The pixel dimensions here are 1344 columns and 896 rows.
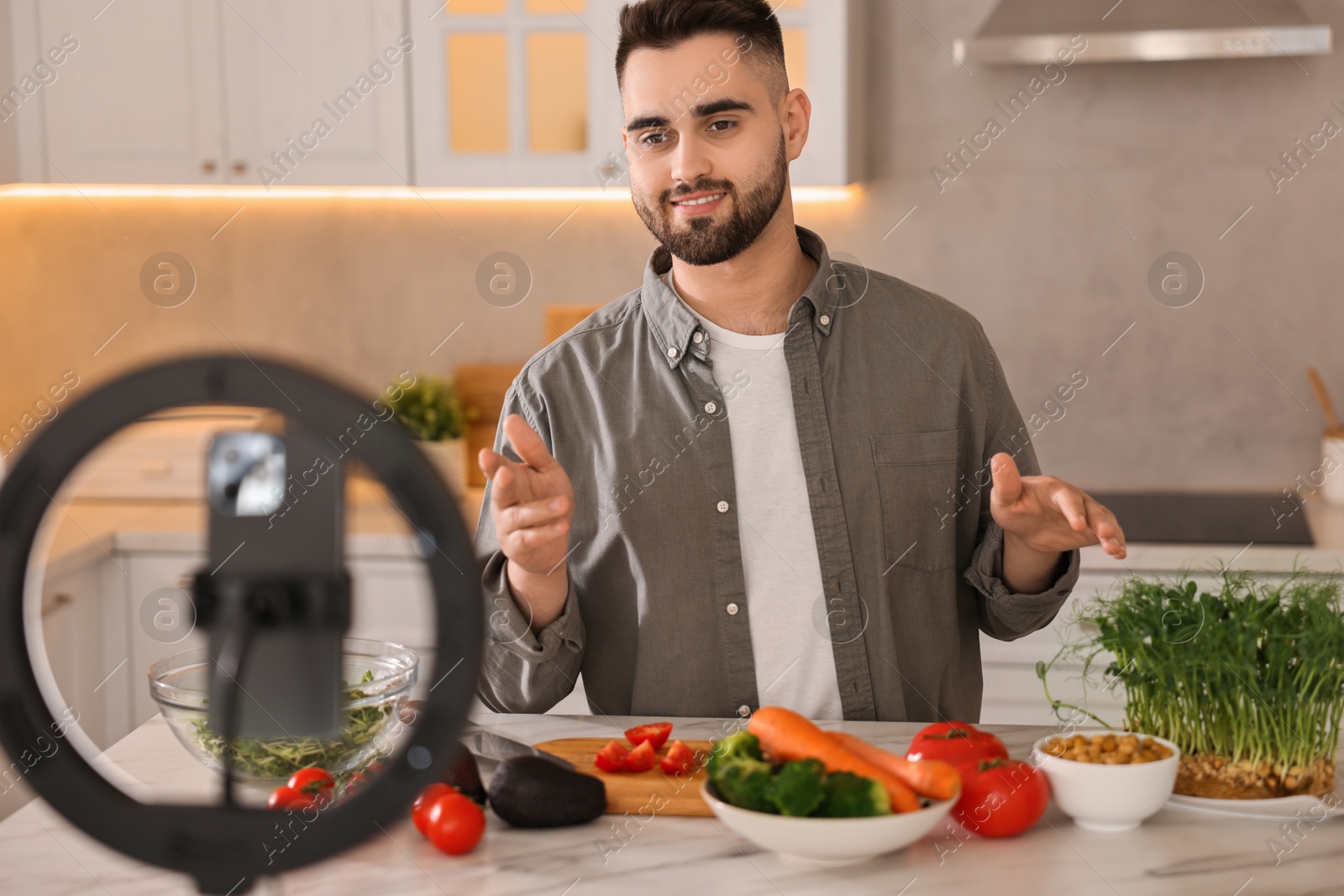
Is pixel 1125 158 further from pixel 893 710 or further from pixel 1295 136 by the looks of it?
pixel 893 710

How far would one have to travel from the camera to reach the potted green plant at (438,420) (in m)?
2.61

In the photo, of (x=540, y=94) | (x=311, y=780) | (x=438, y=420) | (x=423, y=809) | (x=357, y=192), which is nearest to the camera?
(x=311, y=780)

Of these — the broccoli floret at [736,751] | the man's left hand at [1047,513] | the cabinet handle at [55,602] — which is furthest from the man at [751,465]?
the cabinet handle at [55,602]

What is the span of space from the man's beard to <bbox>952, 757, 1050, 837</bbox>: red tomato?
29.3 inches

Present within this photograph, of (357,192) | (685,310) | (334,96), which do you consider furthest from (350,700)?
(357,192)

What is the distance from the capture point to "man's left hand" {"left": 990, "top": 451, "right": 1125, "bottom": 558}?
1.04 metres

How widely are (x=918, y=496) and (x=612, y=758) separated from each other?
1.96 ft

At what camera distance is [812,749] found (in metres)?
0.90

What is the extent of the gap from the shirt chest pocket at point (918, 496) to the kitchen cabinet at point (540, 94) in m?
1.08

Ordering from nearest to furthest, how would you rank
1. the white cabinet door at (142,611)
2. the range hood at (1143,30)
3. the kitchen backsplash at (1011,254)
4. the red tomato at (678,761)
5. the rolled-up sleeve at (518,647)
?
the red tomato at (678,761) → the rolled-up sleeve at (518,647) → the range hood at (1143,30) → the white cabinet door at (142,611) → the kitchen backsplash at (1011,254)

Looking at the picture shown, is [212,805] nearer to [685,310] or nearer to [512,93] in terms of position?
[685,310]

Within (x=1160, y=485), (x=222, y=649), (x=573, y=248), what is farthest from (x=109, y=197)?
(x=222, y=649)

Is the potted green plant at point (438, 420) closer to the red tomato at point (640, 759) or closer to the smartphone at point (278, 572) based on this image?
the red tomato at point (640, 759)

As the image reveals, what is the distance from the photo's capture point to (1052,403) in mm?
2727
